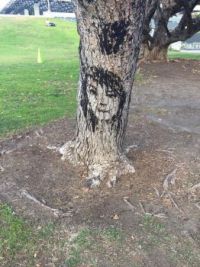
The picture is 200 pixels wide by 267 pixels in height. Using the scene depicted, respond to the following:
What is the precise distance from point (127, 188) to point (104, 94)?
1.01 m

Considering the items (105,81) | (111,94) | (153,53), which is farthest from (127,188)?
(153,53)

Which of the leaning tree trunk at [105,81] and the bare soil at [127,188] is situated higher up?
the leaning tree trunk at [105,81]

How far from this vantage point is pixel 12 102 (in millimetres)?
8781

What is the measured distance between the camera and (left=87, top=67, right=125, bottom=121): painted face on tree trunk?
14.5ft

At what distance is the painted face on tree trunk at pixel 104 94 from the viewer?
4406mm

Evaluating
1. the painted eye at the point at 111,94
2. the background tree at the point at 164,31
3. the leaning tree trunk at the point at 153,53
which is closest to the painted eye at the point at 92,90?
the painted eye at the point at 111,94

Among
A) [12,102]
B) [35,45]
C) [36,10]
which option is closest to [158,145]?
[12,102]

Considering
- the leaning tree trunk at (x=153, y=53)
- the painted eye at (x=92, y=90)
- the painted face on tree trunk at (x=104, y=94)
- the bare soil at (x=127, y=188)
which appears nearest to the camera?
the bare soil at (x=127, y=188)

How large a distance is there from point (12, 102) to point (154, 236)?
5.48 m

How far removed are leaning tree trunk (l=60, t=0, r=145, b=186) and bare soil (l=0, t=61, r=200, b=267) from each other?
22 centimetres

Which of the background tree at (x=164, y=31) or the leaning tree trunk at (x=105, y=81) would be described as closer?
the leaning tree trunk at (x=105, y=81)

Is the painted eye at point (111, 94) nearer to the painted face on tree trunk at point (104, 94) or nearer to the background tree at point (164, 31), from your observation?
the painted face on tree trunk at point (104, 94)

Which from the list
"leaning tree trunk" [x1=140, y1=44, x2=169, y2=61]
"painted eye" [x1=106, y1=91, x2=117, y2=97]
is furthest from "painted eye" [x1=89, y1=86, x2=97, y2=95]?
"leaning tree trunk" [x1=140, y1=44, x2=169, y2=61]

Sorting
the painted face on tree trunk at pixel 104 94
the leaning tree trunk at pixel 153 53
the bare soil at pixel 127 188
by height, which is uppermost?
the painted face on tree trunk at pixel 104 94
